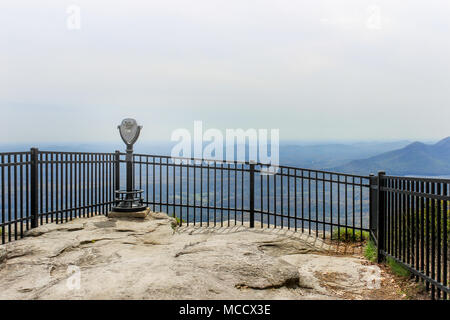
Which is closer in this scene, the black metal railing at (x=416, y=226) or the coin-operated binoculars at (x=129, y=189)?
the black metal railing at (x=416, y=226)

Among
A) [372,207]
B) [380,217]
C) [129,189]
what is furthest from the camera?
[129,189]

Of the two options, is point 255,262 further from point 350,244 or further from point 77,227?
point 77,227

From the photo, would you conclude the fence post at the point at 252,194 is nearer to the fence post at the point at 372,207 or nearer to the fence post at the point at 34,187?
the fence post at the point at 372,207

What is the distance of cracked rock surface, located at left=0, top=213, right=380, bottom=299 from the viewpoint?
4.04 meters

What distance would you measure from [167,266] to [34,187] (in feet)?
16.9

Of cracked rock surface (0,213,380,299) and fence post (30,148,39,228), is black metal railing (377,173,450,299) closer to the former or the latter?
cracked rock surface (0,213,380,299)

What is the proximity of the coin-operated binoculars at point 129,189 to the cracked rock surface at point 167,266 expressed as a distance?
0.74 meters

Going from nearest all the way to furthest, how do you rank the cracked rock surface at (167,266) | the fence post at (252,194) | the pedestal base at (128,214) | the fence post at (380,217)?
the cracked rock surface at (167,266) → the fence post at (380,217) → the fence post at (252,194) → the pedestal base at (128,214)

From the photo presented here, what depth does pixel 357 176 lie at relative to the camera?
7617 mm

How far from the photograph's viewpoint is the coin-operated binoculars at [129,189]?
9508 millimetres

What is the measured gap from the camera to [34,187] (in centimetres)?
821

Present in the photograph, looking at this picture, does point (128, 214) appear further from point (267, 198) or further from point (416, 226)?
point (416, 226)

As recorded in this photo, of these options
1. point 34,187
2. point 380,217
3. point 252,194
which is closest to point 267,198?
point 252,194

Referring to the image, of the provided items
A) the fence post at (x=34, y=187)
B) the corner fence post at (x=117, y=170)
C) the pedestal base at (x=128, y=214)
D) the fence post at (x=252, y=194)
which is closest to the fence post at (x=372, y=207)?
the fence post at (x=252, y=194)
